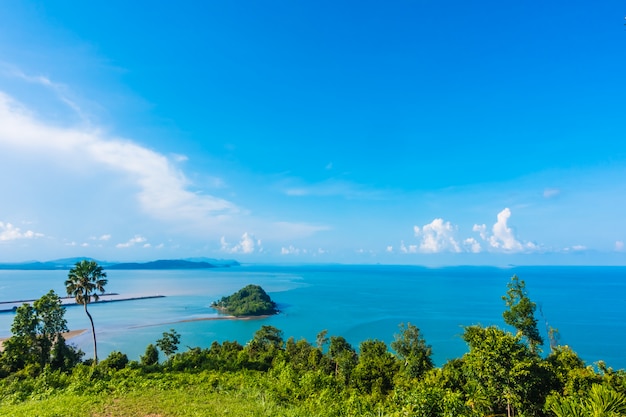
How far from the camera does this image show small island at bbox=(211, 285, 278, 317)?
9062 centimetres

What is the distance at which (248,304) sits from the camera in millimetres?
93312

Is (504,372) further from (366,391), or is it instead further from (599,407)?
(366,391)

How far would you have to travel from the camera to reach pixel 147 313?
88.2 m

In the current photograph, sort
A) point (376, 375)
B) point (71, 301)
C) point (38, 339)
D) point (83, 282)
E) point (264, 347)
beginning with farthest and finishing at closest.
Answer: point (71, 301) < point (264, 347) < point (38, 339) < point (83, 282) < point (376, 375)

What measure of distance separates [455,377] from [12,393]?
20498 mm

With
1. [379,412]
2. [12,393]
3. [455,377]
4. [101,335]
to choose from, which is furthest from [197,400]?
[101,335]

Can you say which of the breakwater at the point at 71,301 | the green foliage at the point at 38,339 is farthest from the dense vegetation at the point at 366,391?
the breakwater at the point at 71,301

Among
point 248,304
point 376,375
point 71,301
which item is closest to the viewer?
point 376,375

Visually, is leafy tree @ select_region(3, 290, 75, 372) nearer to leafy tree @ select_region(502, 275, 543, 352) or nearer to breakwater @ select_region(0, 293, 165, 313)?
leafy tree @ select_region(502, 275, 543, 352)

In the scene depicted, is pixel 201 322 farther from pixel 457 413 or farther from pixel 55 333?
pixel 457 413

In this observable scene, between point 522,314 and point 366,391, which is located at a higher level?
point 522,314

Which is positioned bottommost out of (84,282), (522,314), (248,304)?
(248,304)

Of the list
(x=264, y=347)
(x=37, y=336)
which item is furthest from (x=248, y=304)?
(x=37, y=336)

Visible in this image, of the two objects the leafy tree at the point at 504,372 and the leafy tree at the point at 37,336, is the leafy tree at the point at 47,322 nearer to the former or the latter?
the leafy tree at the point at 37,336
